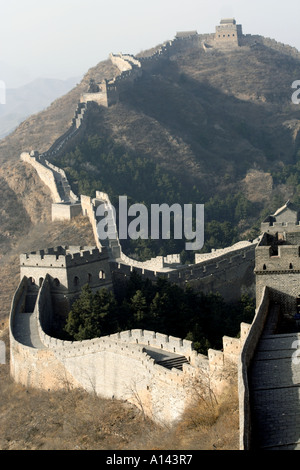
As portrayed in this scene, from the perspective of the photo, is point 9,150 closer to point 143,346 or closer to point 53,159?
point 53,159

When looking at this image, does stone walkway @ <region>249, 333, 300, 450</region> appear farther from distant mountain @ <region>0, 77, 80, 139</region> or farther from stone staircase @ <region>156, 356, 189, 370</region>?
distant mountain @ <region>0, 77, 80, 139</region>

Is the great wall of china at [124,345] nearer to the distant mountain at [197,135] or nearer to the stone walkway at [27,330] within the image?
the stone walkway at [27,330]

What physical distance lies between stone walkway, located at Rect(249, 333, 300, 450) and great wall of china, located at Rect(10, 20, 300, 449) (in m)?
0.31

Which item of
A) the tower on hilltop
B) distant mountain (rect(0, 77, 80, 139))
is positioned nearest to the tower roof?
the tower on hilltop

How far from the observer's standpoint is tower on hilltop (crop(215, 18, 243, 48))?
323 ft

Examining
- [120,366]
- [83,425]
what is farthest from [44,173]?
[83,425]

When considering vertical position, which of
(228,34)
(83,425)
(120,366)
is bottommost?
(83,425)

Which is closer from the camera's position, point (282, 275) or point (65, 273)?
point (282, 275)

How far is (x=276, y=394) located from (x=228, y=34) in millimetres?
86893

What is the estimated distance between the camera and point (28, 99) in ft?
564

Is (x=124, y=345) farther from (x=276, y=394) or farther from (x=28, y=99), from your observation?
(x=28, y=99)

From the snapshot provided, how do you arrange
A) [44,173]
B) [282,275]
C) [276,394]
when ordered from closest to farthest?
[276,394] → [282,275] → [44,173]

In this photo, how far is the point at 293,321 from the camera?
21.1m
